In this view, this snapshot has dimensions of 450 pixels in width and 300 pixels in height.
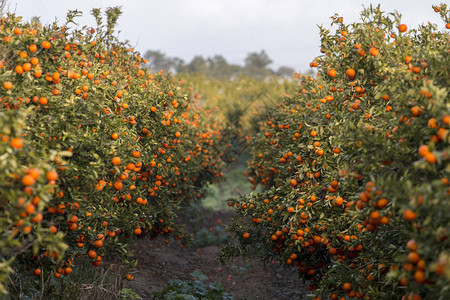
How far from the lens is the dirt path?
23.7ft

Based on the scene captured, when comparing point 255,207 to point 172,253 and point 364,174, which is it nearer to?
point 364,174

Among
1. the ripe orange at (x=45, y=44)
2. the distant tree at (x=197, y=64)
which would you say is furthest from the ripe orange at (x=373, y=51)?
the distant tree at (x=197, y=64)

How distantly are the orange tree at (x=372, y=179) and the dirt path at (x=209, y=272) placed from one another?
71.3 inches

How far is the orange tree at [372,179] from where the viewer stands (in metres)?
2.46

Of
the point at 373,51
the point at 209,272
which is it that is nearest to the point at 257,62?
the point at 209,272

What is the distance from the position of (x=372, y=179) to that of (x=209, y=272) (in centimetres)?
676

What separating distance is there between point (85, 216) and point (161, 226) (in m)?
3.55

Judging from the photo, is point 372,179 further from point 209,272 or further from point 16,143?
point 209,272

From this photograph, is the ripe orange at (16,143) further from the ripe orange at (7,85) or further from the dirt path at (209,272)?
the dirt path at (209,272)

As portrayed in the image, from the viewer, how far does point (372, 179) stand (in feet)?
9.23

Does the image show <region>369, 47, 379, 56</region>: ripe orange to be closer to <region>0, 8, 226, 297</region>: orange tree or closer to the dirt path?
<region>0, 8, 226, 297</region>: orange tree

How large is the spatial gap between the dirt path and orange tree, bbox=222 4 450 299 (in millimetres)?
1812

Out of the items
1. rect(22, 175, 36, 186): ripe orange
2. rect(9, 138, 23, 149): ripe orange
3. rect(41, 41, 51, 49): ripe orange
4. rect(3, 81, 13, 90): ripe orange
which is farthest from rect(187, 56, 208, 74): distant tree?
rect(22, 175, 36, 186): ripe orange

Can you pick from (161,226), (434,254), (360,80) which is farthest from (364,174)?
(161,226)
